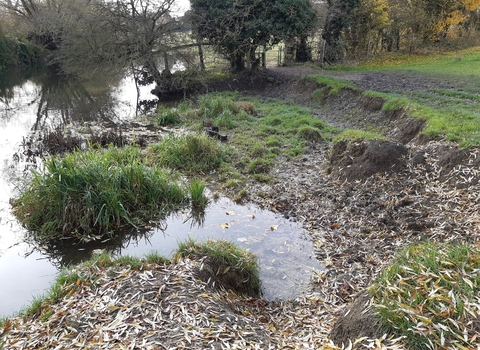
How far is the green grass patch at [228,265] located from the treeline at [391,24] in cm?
1892

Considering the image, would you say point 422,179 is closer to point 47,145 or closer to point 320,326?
point 320,326

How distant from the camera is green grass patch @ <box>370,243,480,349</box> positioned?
2645 millimetres

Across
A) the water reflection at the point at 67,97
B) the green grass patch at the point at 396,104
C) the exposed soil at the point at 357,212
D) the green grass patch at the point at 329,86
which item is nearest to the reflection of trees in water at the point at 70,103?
the water reflection at the point at 67,97

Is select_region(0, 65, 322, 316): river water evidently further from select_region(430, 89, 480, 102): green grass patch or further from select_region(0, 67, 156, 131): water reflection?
select_region(430, 89, 480, 102): green grass patch

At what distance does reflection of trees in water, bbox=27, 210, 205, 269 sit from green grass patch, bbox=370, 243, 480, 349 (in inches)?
158

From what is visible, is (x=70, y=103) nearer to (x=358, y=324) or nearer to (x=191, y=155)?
(x=191, y=155)

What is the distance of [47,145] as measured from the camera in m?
10.4

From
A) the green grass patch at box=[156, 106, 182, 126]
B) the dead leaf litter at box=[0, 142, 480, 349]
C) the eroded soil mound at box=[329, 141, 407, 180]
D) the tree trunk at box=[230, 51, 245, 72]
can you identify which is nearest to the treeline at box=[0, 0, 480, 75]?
the tree trunk at box=[230, 51, 245, 72]

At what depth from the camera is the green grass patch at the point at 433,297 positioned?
8.68ft

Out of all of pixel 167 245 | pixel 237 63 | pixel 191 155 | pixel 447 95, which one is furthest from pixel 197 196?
pixel 237 63

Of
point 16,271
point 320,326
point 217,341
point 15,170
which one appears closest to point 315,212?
point 320,326

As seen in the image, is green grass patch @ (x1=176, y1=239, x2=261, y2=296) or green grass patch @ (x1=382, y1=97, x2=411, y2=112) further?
green grass patch @ (x1=382, y1=97, x2=411, y2=112)

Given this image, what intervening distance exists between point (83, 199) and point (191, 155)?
131 inches

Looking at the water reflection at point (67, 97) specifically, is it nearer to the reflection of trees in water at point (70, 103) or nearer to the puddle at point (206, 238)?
the reflection of trees in water at point (70, 103)
